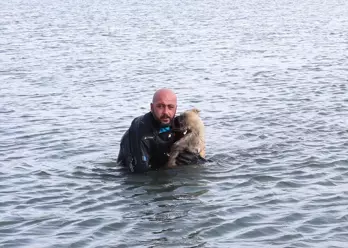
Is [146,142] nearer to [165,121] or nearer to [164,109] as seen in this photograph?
[165,121]

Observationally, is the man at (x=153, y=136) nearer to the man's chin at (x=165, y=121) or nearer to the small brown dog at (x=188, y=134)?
the man's chin at (x=165, y=121)

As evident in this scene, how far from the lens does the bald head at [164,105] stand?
12.1 meters

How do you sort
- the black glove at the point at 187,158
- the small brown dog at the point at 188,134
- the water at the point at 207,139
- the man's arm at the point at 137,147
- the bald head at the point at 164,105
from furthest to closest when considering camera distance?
1. the black glove at the point at 187,158
2. the small brown dog at the point at 188,134
3. the man's arm at the point at 137,147
4. the bald head at the point at 164,105
5. the water at the point at 207,139

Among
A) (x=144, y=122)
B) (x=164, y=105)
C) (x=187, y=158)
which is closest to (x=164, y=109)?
(x=164, y=105)

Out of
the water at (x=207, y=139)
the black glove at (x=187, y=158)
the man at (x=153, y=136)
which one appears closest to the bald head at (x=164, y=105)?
the man at (x=153, y=136)

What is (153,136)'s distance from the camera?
12.3 meters

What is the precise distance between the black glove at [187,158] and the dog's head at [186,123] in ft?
1.31

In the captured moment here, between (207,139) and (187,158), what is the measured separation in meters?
2.93

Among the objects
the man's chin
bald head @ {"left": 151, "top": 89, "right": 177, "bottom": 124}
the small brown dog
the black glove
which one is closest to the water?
the black glove

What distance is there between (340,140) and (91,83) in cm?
1100

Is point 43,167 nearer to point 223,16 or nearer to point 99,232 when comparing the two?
point 99,232

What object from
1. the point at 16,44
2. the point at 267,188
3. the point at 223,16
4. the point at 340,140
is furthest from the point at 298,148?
the point at 223,16

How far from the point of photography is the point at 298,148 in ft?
47.3

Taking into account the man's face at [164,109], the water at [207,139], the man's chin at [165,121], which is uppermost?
the man's face at [164,109]
